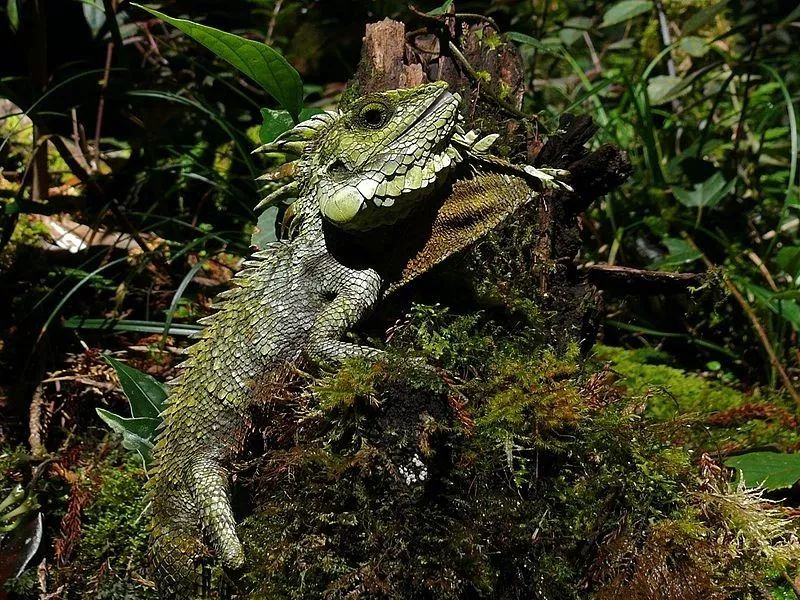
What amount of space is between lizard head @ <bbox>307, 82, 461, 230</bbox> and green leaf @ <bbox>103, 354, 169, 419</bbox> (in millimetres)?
978

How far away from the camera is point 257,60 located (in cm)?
235

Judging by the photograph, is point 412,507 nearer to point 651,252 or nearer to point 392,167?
point 392,167

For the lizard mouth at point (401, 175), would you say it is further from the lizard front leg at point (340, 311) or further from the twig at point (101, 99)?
the twig at point (101, 99)

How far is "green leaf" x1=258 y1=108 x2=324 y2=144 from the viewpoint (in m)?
2.66

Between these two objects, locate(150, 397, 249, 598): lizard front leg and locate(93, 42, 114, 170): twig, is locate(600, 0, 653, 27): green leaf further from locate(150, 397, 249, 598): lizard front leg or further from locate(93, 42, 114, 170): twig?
locate(150, 397, 249, 598): lizard front leg

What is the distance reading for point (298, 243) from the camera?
2.19m

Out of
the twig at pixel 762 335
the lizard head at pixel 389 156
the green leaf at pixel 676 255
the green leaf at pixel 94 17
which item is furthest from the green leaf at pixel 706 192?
the green leaf at pixel 94 17

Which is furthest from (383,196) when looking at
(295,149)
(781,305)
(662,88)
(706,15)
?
(662,88)

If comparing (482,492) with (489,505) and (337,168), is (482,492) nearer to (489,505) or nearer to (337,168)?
(489,505)

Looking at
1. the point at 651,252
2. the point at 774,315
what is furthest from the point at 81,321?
the point at 774,315

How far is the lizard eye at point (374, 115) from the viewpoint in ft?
6.71

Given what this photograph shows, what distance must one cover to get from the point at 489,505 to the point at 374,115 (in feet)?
3.72

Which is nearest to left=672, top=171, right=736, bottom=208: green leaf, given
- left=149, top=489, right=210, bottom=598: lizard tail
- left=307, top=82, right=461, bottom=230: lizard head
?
left=307, top=82, right=461, bottom=230: lizard head

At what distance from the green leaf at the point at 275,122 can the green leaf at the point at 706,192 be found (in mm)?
2130
